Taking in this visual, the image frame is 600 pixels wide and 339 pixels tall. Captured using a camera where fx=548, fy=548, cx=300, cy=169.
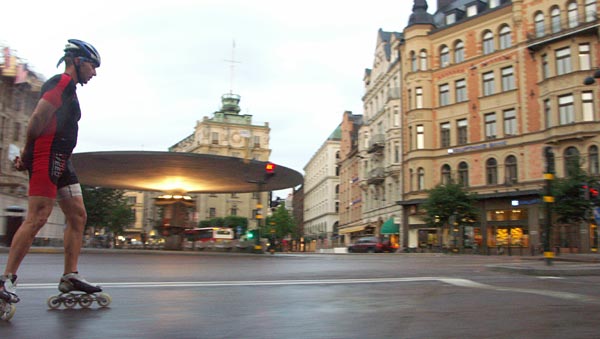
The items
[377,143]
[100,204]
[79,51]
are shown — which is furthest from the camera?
[377,143]

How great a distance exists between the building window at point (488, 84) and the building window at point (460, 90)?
1790 mm

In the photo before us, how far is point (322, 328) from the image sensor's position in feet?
12.1

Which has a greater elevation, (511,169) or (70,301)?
(511,169)

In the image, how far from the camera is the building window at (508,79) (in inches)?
A: 1686

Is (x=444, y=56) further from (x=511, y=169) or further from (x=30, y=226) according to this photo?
(x=30, y=226)

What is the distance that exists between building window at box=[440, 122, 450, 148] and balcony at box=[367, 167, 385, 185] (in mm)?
9684

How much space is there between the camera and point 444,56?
48.2m

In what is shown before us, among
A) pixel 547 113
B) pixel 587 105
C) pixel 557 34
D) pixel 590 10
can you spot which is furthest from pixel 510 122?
pixel 590 10

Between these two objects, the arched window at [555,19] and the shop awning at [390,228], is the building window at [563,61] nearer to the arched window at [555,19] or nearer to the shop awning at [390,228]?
the arched window at [555,19]

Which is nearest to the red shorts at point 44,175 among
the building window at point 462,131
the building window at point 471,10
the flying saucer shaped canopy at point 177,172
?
the flying saucer shaped canopy at point 177,172

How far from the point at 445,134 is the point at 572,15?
44.7 ft

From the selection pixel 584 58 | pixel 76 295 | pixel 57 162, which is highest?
pixel 584 58

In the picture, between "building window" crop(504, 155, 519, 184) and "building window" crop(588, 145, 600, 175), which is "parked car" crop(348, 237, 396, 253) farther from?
"building window" crop(588, 145, 600, 175)

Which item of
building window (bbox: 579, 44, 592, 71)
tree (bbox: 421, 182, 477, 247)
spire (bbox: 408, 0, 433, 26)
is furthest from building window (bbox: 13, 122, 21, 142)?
building window (bbox: 579, 44, 592, 71)
